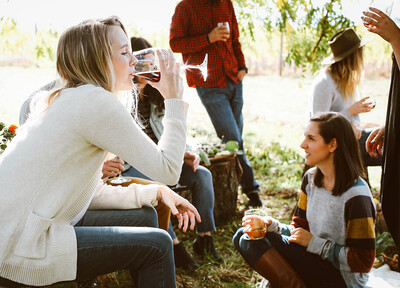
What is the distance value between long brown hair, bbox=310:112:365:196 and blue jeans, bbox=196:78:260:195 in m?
1.42

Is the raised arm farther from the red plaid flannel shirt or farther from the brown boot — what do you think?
the red plaid flannel shirt

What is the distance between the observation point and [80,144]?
1373mm

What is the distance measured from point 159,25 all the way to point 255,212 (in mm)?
5448

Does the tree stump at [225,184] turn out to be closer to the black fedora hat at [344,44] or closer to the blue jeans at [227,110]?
the blue jeans at [227,110]

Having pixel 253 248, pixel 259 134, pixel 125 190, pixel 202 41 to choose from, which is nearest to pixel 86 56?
pixel 125 190

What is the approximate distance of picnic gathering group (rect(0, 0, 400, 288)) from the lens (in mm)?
1315

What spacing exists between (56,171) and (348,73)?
253cm

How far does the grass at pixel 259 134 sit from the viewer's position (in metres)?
2.58

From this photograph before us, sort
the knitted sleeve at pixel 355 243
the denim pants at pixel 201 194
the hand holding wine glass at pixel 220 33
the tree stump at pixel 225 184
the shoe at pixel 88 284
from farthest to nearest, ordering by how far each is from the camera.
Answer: the hand holding wine glass at pixel 220 33, the tree stump at pixel 225 184, the denim pants at pixel 201 194, the knitted sleeve at pixel 355 243, the shoe at pixel 88 284

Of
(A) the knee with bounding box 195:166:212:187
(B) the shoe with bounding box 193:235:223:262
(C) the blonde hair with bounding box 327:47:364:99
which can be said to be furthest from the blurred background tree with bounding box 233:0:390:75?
(B) the shoe with bounding box 193:235:223:262

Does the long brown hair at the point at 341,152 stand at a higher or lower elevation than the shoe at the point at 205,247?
higher

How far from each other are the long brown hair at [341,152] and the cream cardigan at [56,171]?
1.00m

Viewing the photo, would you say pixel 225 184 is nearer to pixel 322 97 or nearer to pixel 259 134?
pixel 322 97

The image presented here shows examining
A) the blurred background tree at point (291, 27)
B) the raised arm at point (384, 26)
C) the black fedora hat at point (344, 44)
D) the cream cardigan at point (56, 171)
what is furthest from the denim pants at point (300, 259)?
the blurred background tree at point (291, 27)
